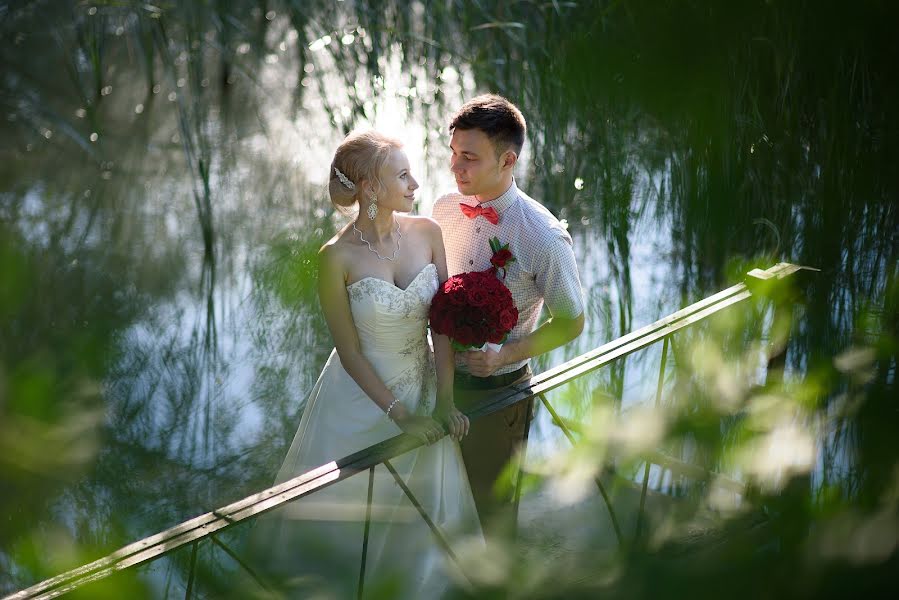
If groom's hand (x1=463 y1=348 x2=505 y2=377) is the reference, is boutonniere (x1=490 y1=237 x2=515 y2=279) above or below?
above

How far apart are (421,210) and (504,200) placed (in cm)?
281

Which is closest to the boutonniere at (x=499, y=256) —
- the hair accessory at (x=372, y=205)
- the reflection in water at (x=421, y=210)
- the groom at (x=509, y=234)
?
the groom at (x=509, y=234)

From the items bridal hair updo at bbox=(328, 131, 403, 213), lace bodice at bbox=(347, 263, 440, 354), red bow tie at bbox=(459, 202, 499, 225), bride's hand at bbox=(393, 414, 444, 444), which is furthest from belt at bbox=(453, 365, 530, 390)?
bridal hair updo at bbox=(328, 131, 403, 213)

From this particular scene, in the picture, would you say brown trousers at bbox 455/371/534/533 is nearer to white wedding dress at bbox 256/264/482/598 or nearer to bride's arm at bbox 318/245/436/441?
white wedding dress at bbox 256/264/482/598

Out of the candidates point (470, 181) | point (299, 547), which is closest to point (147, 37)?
point (470, 181)

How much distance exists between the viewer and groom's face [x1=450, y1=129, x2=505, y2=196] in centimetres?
211

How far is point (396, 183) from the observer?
80.8 inches

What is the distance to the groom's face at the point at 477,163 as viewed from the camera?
211 centimetres

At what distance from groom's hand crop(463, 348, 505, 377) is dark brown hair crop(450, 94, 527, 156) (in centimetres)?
44

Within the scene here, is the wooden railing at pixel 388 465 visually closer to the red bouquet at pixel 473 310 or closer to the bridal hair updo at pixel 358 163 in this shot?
the red bouquet at pixel 473 310

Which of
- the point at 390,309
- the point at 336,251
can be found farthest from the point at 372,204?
the point at 390,309

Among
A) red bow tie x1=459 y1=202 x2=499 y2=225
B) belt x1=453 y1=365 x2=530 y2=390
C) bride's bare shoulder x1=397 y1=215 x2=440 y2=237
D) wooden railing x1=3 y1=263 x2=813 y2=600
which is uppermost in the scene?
red bow tie x1=459 y1=202 x2=499 y2=225

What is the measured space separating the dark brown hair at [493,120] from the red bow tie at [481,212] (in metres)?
0.12

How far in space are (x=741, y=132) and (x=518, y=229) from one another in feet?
2.49
